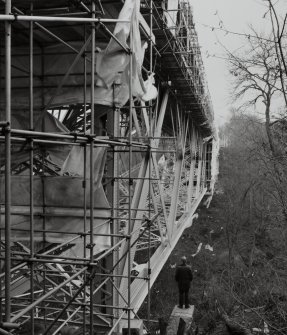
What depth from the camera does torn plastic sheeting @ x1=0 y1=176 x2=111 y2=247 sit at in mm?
7258

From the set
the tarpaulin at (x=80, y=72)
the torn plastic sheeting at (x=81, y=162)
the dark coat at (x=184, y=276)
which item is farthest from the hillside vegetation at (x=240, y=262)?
the tarpaulin at (x=80, y=72)

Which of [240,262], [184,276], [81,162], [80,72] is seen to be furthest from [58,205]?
[240,262]

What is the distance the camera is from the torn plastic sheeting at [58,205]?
286 inches

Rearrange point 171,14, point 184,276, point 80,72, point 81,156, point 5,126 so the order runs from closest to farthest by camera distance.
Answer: point 5,126, point 81,156, point 80,72, point 171,14, point 184,276

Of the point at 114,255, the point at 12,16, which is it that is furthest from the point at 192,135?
the point at 12,16

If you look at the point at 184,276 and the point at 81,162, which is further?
the point at 184,276

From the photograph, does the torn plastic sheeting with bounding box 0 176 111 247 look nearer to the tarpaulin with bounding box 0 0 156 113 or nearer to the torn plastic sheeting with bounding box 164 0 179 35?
the tarpaulin with bounding box 0 0 156 113

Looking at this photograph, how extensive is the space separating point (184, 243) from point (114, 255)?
1724cm

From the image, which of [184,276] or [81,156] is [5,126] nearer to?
[81,156]

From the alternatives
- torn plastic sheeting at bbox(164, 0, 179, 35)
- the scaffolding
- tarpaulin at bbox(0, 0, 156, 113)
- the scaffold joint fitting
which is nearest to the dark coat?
the scaffolding

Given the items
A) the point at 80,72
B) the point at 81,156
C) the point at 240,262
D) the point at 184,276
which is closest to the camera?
the point at 81,156

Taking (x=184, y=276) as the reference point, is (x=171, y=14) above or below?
above

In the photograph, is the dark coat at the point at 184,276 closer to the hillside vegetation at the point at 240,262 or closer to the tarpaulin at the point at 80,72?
the hillside vegetation at the point at 240,262

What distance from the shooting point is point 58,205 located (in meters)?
7.46
